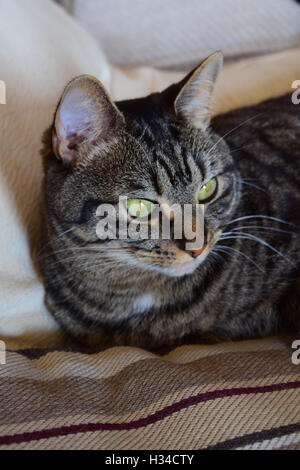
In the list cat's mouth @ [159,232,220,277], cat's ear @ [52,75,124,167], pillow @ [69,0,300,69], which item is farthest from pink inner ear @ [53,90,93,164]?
pillow @ [69,0,300,69]

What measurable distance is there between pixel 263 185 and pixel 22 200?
1.63 feet

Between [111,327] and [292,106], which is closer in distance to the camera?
[111,327]

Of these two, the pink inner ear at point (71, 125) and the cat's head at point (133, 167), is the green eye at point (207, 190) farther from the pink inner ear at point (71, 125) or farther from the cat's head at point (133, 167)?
the pink inner ear at point (71, 125)

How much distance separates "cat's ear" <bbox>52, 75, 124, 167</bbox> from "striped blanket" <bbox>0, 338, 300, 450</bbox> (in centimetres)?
35

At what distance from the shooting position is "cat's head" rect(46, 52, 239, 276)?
83 cm

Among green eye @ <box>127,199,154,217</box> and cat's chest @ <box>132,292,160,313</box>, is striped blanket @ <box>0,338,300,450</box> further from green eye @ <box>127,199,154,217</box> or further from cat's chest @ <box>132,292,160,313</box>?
green eye @ <box>127,199,154,217</box>

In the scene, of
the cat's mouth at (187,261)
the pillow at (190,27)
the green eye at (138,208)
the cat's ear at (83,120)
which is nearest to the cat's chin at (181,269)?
the cat's mouth at (187,261)

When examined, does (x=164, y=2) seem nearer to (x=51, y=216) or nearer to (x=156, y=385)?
(x=51, y=216)

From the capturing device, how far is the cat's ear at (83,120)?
0.77m

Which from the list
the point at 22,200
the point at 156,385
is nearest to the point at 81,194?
the point at 22,200

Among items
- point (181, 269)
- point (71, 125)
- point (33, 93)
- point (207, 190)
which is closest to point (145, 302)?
point (181, 269)

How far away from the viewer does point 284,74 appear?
1431 mm

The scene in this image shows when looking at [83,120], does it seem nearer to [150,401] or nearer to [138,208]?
[138,208]

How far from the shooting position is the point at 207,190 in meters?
0.91
